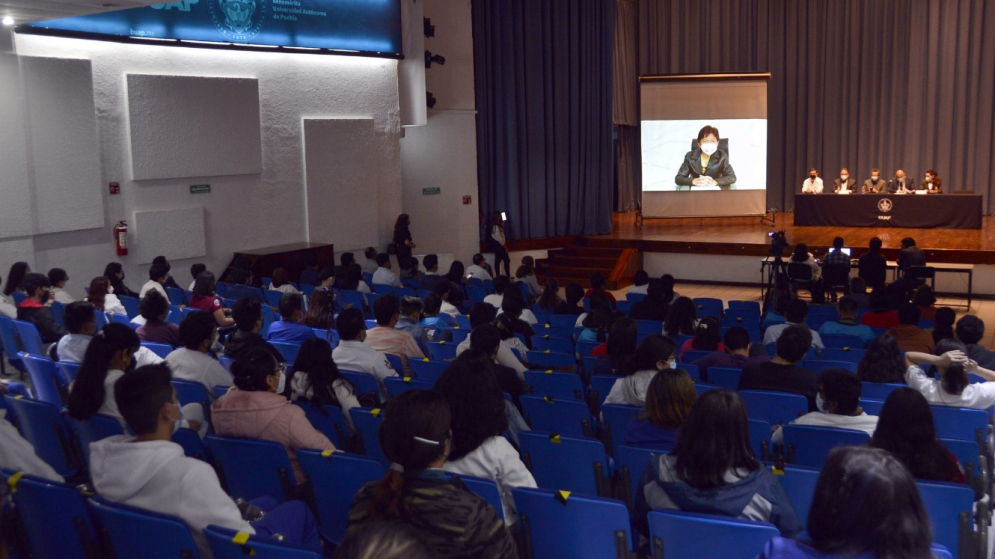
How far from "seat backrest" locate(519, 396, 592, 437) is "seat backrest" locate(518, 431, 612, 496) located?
73 centimetres

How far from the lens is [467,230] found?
52.5ft

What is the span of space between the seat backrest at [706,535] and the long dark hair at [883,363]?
2.85 meters

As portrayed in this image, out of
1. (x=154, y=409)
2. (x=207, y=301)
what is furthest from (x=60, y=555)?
(x=207, y=301)

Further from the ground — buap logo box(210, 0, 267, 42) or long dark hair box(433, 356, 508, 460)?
buap logo box(210, 0, 267, 42)

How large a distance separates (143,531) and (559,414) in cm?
245

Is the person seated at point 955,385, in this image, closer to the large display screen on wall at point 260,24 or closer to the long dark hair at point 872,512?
the long dark hair at point 872,512

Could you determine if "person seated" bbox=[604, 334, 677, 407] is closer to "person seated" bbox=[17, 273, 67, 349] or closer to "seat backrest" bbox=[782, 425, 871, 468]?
"seat backrest" bbox=[782, 425, 871, 468]

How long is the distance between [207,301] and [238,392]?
13.1 ft

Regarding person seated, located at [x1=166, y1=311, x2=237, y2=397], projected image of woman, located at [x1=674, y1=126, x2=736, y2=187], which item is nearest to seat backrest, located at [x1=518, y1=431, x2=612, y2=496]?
person seated, located at [x1=166, y1=311, x2=237, y2=397]

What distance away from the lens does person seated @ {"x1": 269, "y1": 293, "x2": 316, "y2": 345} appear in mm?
6133

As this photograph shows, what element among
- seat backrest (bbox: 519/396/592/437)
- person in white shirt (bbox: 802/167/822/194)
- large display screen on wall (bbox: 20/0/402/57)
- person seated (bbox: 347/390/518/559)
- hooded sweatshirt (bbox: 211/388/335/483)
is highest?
large display screen on wall (bbox: 20/0/402/57)

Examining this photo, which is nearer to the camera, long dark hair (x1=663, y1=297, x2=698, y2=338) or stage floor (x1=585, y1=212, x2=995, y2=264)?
long dark hair (x1=663, y1=297, x2=698, y2=338)

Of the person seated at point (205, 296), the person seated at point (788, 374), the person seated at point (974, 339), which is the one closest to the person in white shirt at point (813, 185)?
the person seated at point (974, 339)

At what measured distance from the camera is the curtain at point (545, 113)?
1667cm
